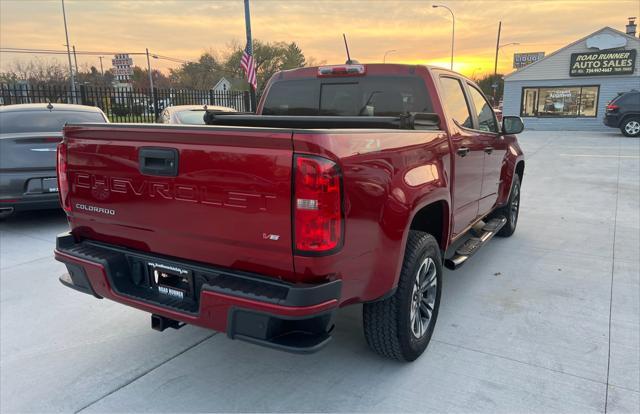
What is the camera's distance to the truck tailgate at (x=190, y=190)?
7.21 feet

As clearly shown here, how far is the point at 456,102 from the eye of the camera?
4020mm

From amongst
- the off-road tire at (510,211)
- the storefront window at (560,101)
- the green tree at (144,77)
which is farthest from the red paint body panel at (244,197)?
the green tree at (144,77)

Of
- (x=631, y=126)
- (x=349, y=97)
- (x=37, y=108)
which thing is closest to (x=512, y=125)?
(x=349, y=97)

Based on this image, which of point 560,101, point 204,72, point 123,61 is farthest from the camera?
point 204,72

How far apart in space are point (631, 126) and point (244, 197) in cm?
2231

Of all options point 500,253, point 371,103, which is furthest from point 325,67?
point 500,253

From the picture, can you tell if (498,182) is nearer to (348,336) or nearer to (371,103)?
(371,103)

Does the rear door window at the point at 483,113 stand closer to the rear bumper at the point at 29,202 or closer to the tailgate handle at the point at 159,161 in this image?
the tailgate handle at the point at 159,161

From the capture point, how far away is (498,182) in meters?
5.15

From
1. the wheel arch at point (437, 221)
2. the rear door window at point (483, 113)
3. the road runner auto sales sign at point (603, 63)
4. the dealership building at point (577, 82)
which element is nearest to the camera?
the wheel arch at point (437, 221)

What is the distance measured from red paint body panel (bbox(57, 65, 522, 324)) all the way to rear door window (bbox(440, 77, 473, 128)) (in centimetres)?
86

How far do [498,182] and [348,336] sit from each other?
2.66 metres

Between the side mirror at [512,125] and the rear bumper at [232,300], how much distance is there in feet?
11.6

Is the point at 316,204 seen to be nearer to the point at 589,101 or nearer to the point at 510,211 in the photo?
the point at 510,211
